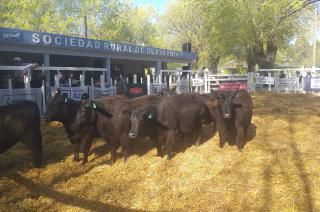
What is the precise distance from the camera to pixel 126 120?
304 inches

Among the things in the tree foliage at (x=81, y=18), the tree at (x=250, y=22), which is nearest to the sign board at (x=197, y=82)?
the tree at (x=250, y=22)

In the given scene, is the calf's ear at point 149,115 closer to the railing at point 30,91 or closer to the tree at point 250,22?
the railing at point 30,91

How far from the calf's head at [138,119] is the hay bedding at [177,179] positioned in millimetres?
646

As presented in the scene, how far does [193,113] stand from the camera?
8.24 meters

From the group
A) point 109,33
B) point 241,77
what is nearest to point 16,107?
point 241,77

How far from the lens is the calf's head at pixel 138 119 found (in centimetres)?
719

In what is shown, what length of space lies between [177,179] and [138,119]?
1617 mm

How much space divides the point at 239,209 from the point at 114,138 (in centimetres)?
342

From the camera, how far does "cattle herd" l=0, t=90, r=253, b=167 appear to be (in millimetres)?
6973

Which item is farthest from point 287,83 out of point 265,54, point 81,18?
point 81,18

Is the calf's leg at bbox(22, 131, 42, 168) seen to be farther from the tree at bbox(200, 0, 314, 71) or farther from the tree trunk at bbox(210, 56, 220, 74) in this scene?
the tree trunk at bbox(210, 56, 220, 74)

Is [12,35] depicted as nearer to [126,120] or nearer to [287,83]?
[126,120]

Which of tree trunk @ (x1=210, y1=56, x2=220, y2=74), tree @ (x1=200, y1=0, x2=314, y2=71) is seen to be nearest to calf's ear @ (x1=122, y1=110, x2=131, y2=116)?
tree @ (x1=200, y1=0, x2=314, y2=71)

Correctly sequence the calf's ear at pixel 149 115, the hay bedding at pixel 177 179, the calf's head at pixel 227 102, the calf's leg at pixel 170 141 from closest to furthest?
the hay bedding at pixel 177 179 → the calf's ear at pixel 149 115 → the calf's leg at pixel 170 141 → the calf's head at pixel 227 102
